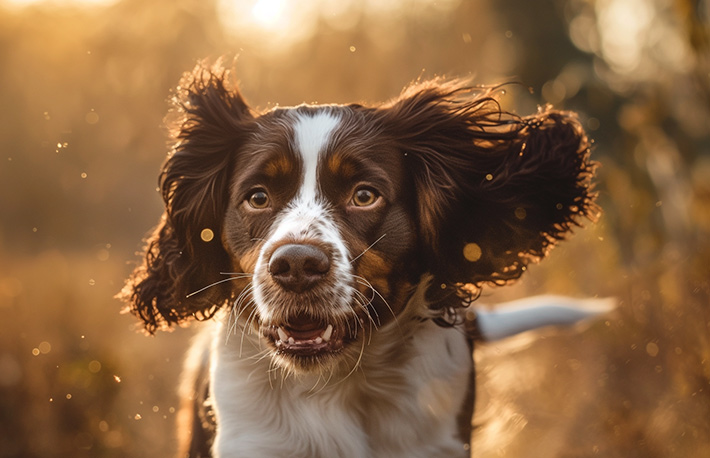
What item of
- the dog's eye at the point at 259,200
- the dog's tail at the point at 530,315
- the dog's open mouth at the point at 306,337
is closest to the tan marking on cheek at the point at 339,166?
the dog's eye at the point at 259,200

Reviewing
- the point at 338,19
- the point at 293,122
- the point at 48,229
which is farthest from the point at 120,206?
the point at 293,122

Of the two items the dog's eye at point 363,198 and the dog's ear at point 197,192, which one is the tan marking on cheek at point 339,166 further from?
the dog's ear at point 197,192

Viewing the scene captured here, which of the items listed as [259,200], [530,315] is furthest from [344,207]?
[530,315]

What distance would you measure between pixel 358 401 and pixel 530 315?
133cm

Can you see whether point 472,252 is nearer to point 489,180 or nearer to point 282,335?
point 489,180

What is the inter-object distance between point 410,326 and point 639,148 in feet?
11.7

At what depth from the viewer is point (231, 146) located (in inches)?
132

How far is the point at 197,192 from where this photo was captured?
10.9 ft

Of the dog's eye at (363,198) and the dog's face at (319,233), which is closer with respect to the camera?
the dog's face at (319,233)

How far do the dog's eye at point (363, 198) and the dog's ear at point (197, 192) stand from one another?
0.70 metres

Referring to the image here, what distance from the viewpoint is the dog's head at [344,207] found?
106 inches

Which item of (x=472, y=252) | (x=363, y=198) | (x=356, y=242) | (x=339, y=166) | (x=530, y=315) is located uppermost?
(x=339, y=166)

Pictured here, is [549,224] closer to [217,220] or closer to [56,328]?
[217,220]

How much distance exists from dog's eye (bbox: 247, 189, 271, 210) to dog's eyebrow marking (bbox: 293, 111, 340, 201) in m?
0.17
